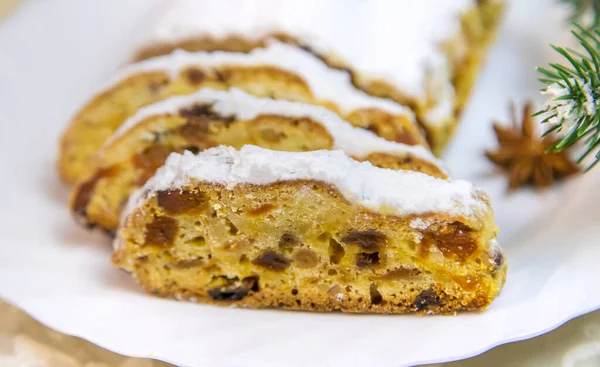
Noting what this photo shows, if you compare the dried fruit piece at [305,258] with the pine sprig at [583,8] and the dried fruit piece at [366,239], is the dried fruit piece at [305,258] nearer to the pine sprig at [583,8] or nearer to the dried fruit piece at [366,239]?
the dried fruit piece at [366,239]

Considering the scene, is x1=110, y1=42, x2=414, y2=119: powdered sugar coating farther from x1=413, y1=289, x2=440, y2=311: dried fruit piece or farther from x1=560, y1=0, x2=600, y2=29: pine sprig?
x1=560, y1=0, x2=600, y2=29: pine sprig

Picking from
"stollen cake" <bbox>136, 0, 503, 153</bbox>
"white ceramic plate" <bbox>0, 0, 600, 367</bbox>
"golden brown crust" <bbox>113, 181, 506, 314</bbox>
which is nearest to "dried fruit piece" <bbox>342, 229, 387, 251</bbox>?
"golden brown crust" <bbox>113, 181, 506, 314</bbox>

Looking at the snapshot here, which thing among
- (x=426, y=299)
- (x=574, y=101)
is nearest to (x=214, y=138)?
(x=426, y=299)

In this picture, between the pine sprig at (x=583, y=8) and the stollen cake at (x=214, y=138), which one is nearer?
the stollen cake at (x=214, y=138)

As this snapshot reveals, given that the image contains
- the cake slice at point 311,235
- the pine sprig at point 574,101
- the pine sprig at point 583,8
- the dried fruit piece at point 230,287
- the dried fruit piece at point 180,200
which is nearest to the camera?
the pine sprig at point 574,101

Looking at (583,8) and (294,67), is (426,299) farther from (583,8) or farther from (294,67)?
(583,8)

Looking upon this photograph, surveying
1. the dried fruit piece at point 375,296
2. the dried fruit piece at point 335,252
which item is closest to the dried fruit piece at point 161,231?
the dried fruit piece at point 335,252
